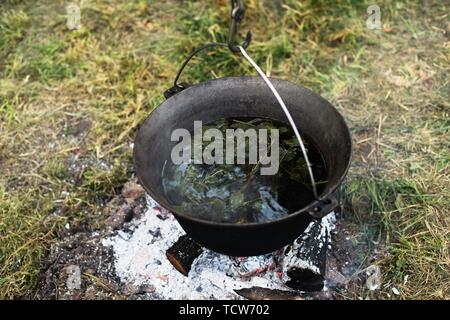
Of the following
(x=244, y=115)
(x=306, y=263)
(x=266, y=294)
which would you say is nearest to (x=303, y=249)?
(x=306, y=263)

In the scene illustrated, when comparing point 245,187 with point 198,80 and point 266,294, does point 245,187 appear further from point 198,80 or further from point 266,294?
point 198,80

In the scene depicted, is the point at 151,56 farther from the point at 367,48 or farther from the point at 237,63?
the point at 367,48

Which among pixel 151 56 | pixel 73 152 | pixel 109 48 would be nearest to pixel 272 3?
pixel 151 56

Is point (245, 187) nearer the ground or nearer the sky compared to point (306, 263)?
nearer the sky

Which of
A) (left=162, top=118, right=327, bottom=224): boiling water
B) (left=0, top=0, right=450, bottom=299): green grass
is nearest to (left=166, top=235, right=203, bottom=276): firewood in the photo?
(left=162, top=118, right=327, bottom=224): boiling water

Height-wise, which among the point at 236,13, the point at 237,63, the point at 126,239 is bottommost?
the point at 126,239

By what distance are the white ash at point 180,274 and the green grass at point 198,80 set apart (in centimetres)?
39

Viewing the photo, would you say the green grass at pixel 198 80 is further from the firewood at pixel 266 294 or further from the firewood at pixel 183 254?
the firewood at pixel 183 254

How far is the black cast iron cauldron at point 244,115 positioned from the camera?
2.04m

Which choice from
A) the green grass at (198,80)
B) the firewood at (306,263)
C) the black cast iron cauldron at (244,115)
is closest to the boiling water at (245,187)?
the black cast iron cauldron at (244,115)

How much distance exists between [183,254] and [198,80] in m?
1.73

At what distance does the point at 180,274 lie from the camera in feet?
8.93

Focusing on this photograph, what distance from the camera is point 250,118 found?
2.72 m

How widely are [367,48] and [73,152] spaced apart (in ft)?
8.59
